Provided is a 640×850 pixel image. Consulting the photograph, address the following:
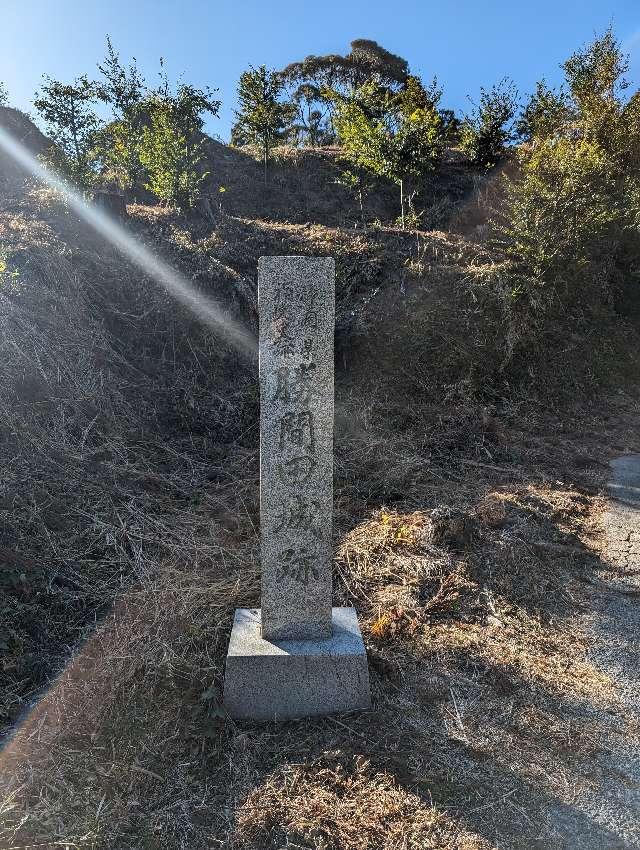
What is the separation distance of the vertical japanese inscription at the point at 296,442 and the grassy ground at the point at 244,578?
0.57 metres

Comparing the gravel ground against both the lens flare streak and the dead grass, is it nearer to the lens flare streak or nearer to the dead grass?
the dead grass

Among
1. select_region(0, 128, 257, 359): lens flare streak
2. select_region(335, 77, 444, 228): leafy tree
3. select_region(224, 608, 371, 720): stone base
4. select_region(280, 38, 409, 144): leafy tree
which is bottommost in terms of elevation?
select_region(224, 608, 371, 720): stone base

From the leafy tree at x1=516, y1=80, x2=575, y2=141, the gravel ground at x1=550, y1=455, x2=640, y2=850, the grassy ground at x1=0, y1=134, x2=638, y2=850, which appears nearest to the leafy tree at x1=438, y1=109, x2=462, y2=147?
the leafy tree at x1=516, y1=80, x2=575, y2=141

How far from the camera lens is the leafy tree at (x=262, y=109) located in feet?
48.5

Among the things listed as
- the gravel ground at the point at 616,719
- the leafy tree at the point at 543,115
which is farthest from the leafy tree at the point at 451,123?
the gravel ground at the point at 616,719

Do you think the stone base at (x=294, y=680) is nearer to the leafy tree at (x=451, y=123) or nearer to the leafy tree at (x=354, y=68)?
the leafy tree at (x=451, y=123)

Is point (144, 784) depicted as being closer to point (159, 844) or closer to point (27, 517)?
point (159, 844)

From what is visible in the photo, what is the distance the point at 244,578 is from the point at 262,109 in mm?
14931

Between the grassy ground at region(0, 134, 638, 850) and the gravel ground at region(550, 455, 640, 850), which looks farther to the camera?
the grassy ground at region(0, 134, 638, 850)

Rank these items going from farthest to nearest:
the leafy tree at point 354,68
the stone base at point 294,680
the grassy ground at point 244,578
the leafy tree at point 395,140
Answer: the leafy tree at point 354,68
the leafy tree at point 395,140
the stone base at point 294,680
the grassy ground at point 244,578

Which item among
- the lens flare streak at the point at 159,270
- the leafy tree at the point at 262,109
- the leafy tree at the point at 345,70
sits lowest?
the lens flare streak at the point at 159,270

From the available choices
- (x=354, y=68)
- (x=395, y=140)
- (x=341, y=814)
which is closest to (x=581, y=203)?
(x=395, y=140)

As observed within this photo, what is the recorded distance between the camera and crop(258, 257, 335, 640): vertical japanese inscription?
2395mm

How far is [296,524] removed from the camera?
263 cm
